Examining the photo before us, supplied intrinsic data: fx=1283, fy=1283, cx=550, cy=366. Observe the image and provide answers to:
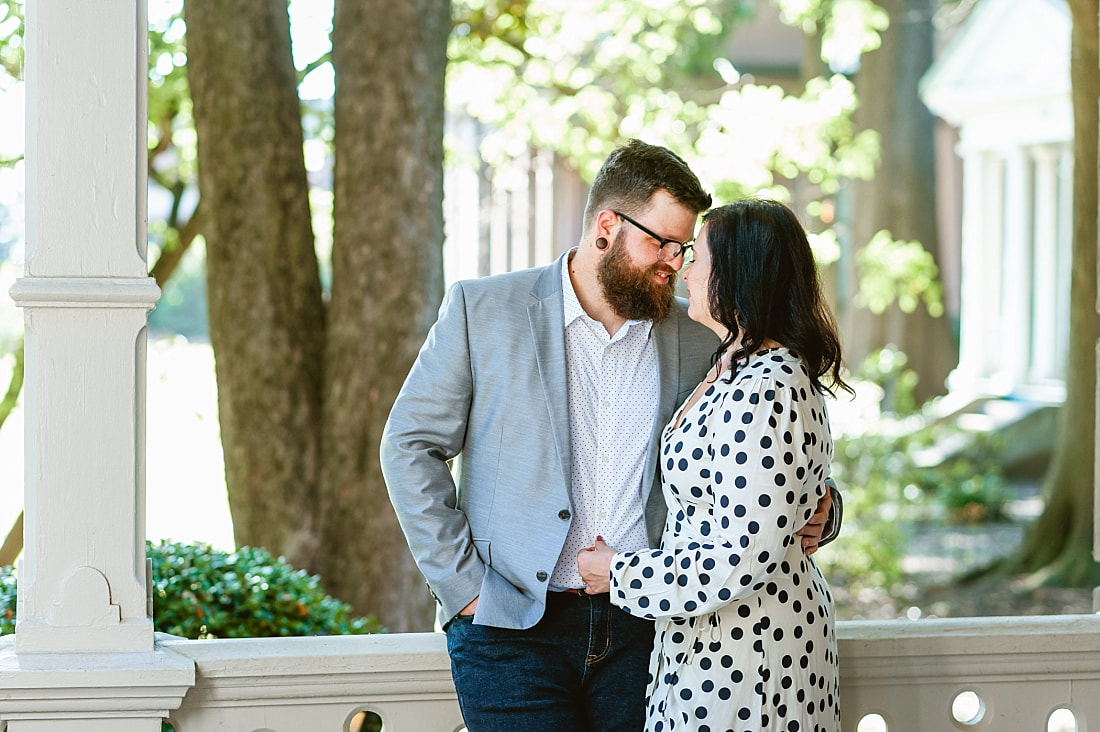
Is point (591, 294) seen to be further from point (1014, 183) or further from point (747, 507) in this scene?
point (1014, 183)

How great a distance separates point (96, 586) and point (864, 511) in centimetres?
967

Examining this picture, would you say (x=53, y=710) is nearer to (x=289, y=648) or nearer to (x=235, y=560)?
(x=289, y=648)

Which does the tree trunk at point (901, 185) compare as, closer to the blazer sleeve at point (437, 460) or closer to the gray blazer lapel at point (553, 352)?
the gray blazer lapel at point (553, 352)

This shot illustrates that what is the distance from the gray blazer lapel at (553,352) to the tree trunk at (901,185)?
1660 cm

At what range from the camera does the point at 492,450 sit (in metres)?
3.07

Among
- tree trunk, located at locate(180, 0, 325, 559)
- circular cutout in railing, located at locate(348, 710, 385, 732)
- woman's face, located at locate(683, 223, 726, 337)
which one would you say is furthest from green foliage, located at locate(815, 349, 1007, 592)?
woman's face, located at locate(683, 223, 726, 337)

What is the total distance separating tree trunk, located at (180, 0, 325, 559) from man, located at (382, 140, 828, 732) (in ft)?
8.39

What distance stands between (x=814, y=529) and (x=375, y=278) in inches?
120

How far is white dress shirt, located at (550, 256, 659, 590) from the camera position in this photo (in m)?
3.07

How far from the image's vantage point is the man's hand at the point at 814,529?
2.90 m

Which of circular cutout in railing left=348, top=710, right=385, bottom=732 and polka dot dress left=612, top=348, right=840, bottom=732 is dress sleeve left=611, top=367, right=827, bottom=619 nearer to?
polka dot dress left=612, top=348, right=840, bottom=732

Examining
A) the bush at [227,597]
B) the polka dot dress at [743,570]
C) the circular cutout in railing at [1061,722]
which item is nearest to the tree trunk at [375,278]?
the bush at [227,597]

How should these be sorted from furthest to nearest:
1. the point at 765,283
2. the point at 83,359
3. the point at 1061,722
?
1. the point at 1061,722
2. the point at 83,359
3. the point at 765,283

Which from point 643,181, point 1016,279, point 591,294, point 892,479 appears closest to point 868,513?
point 892,479
